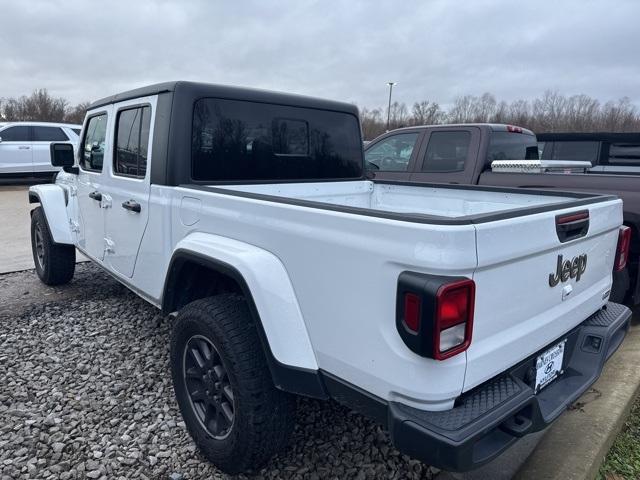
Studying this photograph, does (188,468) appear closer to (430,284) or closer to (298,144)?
(430,284)

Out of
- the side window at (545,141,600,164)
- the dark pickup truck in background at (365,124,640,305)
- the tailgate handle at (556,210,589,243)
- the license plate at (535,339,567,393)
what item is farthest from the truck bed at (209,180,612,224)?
the side window at (545,141,600,164)

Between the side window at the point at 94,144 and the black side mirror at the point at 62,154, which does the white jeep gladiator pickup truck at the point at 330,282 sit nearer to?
the side window at the point at 94,144

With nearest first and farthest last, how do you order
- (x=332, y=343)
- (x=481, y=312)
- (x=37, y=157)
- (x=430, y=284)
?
1. (x=430, y=284)
2. (x=481, y=312)
3. (x=332, y=343)
4. (x=37, y=157)

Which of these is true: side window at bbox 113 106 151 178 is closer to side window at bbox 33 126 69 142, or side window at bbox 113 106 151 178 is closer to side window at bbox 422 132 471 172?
side window at bbox 422 132 471 172

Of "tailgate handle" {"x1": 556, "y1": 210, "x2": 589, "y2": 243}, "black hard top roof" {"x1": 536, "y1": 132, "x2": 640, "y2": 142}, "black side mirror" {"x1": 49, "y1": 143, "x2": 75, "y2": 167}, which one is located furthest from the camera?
"black hard top roof" {"x1": 536, "y1": 132, "x2": 640, "y2": 142}

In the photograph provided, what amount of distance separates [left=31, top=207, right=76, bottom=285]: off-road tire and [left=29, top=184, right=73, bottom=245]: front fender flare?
18 cm

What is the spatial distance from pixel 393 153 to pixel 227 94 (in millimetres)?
3637

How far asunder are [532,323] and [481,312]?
0.41 metres

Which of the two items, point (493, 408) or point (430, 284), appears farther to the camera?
point (493, 408)

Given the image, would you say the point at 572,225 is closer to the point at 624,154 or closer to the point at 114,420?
the point at 114,420

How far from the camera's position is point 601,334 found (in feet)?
7.99

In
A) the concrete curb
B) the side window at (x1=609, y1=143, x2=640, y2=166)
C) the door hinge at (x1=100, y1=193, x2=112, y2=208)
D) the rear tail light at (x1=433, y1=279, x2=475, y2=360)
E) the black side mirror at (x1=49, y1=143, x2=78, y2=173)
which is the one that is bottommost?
the concrete curb

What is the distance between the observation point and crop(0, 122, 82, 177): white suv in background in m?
13.2

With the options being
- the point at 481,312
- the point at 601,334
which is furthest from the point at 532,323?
the point at 601,334
